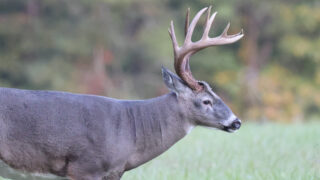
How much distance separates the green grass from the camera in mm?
8359

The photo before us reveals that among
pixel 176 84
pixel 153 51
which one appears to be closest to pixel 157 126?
pixel 176 84

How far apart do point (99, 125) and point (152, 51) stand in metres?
22.7

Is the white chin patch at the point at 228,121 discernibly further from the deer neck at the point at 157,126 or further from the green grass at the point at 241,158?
the green grass at the point at 241,158

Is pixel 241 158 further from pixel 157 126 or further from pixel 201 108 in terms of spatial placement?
pixel 157 126

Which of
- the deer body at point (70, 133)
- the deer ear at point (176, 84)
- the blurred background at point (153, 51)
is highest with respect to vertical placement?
the blurred background at point (153, 51)

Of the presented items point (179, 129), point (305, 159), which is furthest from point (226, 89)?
point (179, 129)

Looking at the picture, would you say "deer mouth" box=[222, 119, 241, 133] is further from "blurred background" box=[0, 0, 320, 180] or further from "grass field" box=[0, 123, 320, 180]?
"blurred background" box=[0, 0, 320, 180]

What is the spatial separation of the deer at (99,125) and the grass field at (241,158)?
1.40m

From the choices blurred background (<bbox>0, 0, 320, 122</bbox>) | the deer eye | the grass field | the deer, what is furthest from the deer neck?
blurred background (<bbox>0, 0, 320, 122</bbox>)

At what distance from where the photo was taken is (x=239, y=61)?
3172cm

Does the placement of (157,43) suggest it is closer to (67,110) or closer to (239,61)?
(239,61)

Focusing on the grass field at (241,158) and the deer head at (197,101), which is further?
the grass field at (241,158)

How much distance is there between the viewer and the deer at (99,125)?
6266 mm

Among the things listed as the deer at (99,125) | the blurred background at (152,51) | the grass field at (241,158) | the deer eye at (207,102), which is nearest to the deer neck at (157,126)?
the deer at (99,125)
